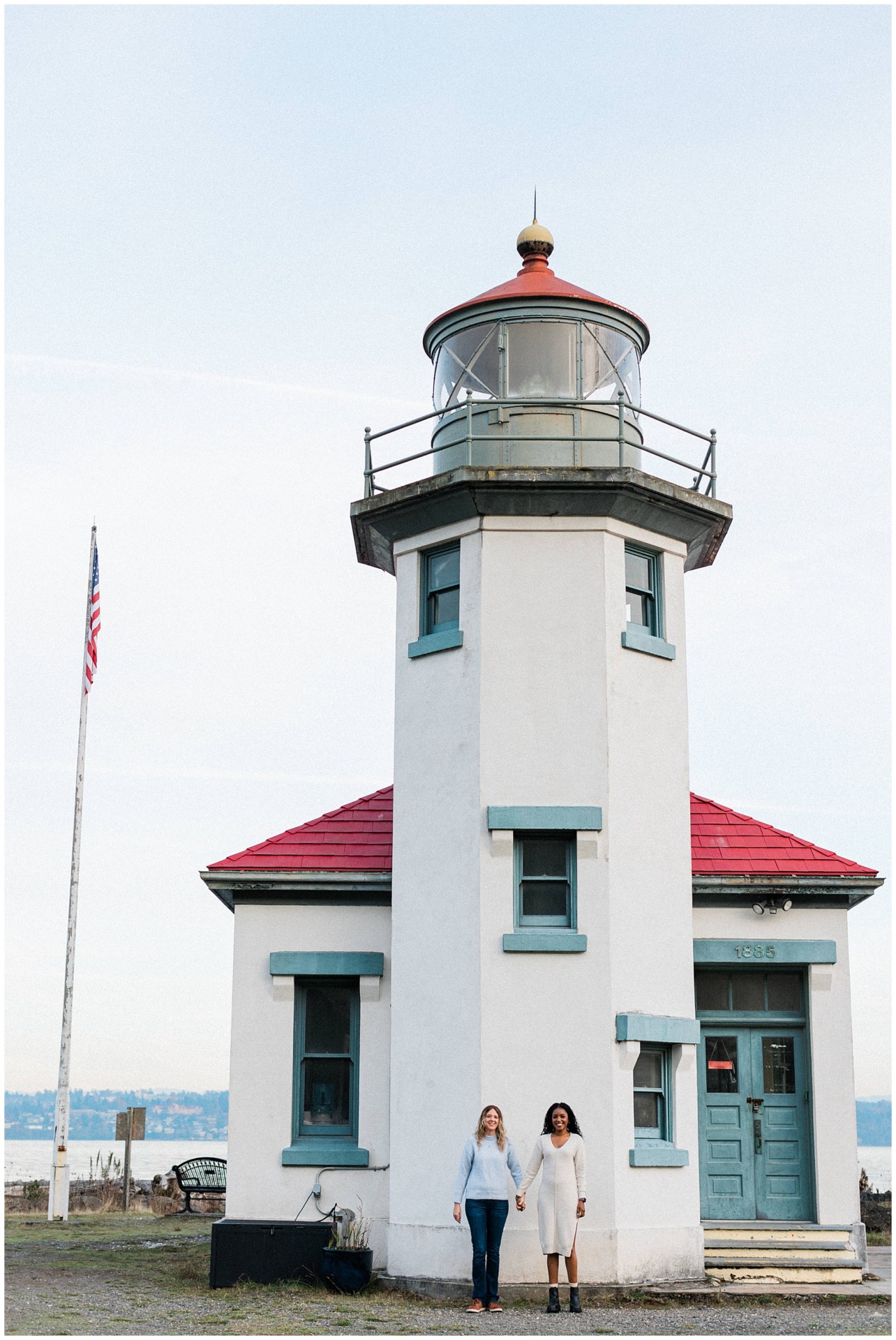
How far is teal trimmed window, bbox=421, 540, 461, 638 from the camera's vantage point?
14.3m

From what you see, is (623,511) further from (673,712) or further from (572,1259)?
(572,1259)

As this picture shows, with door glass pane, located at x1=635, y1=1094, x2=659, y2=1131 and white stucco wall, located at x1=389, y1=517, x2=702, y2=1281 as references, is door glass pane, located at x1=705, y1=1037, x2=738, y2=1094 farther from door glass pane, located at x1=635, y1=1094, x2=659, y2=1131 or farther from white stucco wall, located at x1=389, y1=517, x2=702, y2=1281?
door glass pane, located at x1=635, y1=1094, x2=659, y2=1131

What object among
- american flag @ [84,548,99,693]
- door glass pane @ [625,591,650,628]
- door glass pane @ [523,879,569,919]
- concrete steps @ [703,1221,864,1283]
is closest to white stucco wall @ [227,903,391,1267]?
door glass pane @ [523,879,569,919]

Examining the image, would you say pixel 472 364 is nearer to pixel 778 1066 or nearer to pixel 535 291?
pixel 535 291

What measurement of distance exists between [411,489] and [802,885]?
233 inches

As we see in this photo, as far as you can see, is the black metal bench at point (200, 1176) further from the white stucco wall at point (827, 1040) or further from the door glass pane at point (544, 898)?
the door glass pane at point (544, 898)

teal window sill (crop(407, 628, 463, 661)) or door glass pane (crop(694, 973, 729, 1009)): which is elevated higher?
teal window sill (crop(407, 628, 463, 661))

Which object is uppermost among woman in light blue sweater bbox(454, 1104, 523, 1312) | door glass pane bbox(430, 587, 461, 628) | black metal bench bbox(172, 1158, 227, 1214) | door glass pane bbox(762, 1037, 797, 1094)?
door glass pane bbox(430, 587, 461, 628)

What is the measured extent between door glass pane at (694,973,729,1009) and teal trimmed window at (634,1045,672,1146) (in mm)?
1666

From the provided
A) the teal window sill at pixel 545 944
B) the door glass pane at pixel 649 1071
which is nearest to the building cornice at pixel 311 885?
the teal window sill at pixel 545 944

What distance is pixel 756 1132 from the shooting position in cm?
1483

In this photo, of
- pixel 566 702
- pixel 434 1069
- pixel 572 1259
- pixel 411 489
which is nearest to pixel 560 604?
pixel 566 702

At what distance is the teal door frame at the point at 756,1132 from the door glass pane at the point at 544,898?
2794mm

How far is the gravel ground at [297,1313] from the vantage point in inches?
424
